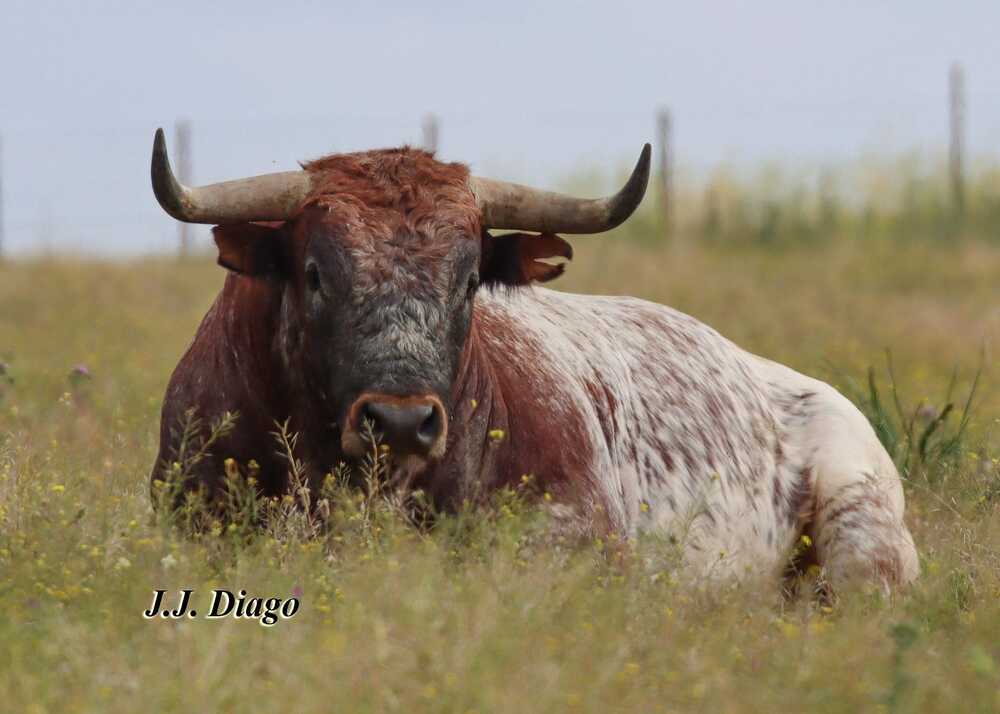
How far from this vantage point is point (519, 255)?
7070 millimetres

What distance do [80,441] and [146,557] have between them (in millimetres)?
4404

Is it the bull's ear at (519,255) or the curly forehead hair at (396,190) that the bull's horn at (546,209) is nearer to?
the bull's ear at (519,255)

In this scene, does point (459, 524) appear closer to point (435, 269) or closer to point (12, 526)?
point (435, 269)

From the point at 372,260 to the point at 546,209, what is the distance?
1.10m

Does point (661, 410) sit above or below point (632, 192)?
below

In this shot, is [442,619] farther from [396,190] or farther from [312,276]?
[396,190]

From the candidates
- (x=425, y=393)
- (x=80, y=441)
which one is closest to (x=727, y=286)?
(x=80, y=441)

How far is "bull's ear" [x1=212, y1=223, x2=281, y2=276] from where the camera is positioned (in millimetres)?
6496

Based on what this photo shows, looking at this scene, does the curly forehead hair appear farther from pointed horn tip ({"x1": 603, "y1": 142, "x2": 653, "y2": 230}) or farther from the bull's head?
pointed horn tip ({"x1": 603, "y1": 142, "x2": 653, "y2": 230})

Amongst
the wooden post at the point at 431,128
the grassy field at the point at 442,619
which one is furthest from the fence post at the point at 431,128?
the grassy field at the point at 442,619

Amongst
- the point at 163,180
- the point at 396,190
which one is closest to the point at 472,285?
the point at 396,190

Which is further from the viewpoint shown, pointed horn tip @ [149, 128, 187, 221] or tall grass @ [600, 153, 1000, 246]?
tall grass @ [600, 153, 1000, 246]

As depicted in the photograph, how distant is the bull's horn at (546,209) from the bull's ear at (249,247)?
0.88 meters

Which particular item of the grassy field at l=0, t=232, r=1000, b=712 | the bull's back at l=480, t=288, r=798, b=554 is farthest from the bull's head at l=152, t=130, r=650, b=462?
the bull's back at l=480, t=288, r=798, b=554
